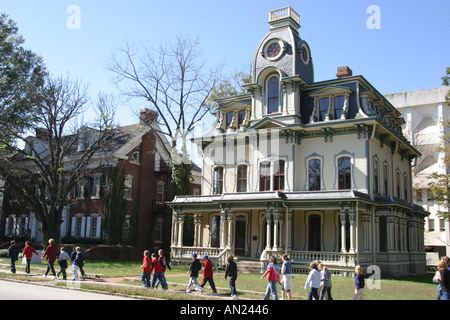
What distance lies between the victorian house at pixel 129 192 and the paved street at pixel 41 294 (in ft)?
70.3

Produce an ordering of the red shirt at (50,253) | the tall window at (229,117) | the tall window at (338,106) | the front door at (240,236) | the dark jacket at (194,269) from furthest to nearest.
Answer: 1. the tall window at (229,117)
2. the front door at (240,236)
3. the tall window at (338,106)
4. the red shirt at (50,253)
5. the dark jacket at (194,269)

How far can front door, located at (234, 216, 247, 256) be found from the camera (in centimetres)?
3155

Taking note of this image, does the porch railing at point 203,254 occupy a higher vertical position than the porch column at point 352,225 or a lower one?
lower

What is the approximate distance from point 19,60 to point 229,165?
18509 millimetres

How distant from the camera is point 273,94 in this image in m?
32.1

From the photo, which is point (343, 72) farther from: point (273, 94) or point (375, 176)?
point (375, 176)

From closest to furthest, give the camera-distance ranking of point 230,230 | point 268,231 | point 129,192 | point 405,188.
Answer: point 268,231, point 230,230, point 405,188, point 129,192

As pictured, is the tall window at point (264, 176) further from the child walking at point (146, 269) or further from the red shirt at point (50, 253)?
the child walking at point (146, 269)

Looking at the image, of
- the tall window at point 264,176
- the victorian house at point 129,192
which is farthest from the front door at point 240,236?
the victorian house at point 129,192

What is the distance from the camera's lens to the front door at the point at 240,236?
104 ft

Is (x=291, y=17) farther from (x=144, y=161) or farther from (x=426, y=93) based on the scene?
(x=426, y=93)

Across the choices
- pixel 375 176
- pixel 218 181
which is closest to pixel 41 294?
pixel 218 181

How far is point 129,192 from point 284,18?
19.8 m

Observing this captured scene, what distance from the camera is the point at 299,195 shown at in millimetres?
27859
